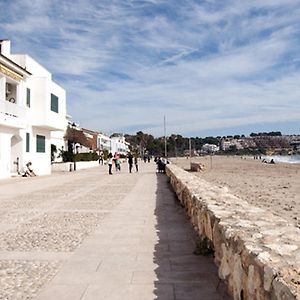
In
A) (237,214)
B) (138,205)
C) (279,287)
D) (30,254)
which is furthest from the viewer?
(138,205)

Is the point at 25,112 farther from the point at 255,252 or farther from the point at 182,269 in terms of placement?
the point at 255,252

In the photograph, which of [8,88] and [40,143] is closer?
[8,88]

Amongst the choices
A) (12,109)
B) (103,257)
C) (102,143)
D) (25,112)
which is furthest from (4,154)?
(102,143)

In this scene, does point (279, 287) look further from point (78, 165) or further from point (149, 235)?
point (78, 165)

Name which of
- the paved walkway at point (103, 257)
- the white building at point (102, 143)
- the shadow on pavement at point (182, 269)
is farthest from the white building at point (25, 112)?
the white building at point (102, 143)

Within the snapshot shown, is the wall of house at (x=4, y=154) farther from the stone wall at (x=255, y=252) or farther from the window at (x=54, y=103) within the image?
the stone wall at (x=255, y=252)

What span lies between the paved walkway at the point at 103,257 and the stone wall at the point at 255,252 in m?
0.54

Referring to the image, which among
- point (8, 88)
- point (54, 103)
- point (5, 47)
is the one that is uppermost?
point (5, 47)

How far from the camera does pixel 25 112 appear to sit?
29.0 metres

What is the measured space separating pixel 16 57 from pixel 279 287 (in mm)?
30304

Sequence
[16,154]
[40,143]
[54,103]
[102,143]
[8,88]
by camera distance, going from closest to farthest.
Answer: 1. [8,88]
2. [16,154]
3. [40,143]
4. [54,103]
5. [102,143]

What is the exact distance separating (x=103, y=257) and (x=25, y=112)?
24508mm

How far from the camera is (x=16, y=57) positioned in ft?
98.9

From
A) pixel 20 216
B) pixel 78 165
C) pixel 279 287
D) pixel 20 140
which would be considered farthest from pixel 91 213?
pixel 78 165
